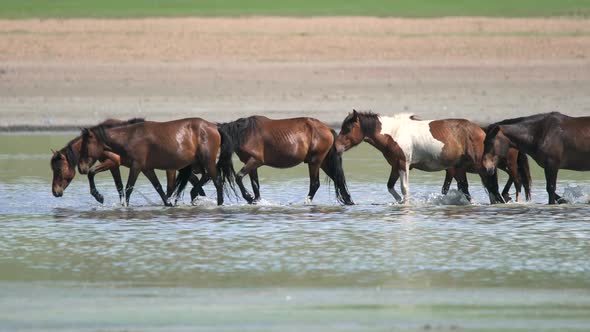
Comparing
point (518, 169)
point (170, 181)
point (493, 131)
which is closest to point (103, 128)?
point (170, 181)

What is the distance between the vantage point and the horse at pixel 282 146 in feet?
46.8

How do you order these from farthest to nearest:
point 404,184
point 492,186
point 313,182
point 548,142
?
1. point 313,182
2. point 492,186
3. point 404,184
4. point 548,142

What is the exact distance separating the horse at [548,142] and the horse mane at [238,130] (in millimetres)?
2563

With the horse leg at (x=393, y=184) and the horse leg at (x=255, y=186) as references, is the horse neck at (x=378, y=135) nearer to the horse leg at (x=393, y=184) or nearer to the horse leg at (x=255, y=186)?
the horse leg at (x=393, y=184)

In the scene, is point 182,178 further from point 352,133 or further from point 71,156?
point 352,133

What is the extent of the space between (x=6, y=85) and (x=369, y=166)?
969cm

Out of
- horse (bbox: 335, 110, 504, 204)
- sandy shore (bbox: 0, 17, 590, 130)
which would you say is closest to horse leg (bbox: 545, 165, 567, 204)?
horse (bbox: 335, 110, 504, 204)

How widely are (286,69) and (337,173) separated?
12859 millimetres

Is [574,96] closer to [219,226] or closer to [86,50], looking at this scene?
[86,50]

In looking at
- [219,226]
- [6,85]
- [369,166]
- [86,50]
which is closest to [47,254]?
[219,226]

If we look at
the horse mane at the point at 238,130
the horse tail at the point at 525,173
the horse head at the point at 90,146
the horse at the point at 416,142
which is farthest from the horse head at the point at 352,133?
the horse head at the point at 90,146

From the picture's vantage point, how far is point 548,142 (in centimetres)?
1381

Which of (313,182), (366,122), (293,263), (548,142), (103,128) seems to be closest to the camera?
(293,263)

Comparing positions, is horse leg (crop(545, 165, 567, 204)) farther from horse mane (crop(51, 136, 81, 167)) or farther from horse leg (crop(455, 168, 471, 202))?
horse mane (crop(51, 136, 81, 167))
